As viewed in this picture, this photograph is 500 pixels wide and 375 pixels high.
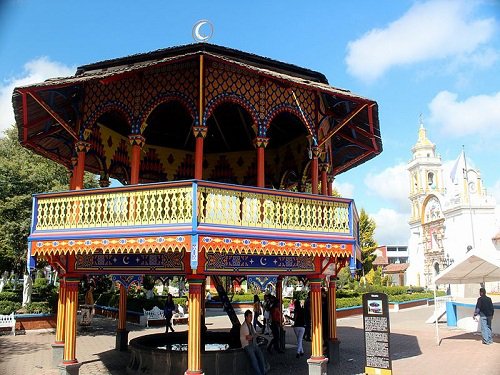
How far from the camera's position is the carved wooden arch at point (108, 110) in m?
12.9

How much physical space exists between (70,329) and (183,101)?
265 inches

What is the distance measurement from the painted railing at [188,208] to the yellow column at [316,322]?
1839 mm

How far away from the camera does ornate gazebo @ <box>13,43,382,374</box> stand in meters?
10.6

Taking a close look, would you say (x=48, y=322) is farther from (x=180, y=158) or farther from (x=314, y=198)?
(x=314, y=198)

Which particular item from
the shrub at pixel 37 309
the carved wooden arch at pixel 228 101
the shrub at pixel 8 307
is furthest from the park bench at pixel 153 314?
the carved wooden arch at pixel 228 101

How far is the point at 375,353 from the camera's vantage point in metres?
11.6

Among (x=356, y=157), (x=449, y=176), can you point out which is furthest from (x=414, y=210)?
(x=356, y=157)

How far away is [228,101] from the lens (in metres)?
12.5

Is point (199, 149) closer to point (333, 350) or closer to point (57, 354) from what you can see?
point (57, 354)

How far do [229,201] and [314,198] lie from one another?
2406 mm

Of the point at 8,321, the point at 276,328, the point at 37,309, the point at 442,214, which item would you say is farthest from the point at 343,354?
the point at 442,214

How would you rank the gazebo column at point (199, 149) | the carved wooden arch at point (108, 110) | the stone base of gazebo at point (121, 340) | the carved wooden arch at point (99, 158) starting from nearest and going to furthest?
the gazebo column at point (199, 149), the carved wooden arch at point (108, 110), the carved wooden arch at point (99, 158), the stone base of gazebo at point (121, 340)

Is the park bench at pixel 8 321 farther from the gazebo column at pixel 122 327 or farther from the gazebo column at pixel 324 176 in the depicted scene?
the gazebo column at pixel 324 176

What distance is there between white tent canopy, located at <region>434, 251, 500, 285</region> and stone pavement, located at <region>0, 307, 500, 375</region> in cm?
250
